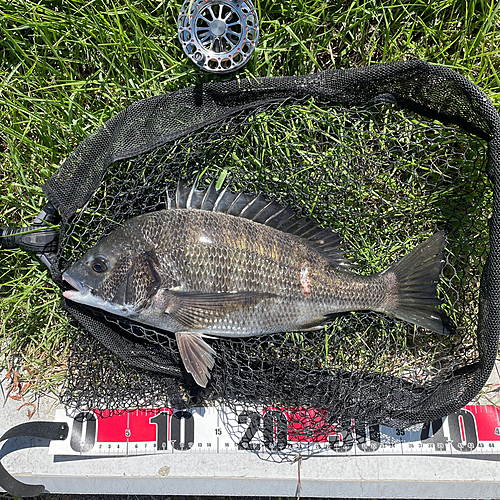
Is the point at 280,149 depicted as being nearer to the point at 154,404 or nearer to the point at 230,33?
the point at 230,33

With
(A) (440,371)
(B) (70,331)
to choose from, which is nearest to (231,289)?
(B) (70,331)

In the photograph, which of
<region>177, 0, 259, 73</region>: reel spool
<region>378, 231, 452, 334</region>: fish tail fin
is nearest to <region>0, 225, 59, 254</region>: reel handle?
<region>177, 0, 259, 73</region>: reel spool

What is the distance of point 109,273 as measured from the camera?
2.48m

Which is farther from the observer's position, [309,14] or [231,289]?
[309,14]

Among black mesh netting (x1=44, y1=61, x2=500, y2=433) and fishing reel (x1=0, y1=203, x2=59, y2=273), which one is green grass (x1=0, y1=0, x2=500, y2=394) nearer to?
fishing reel (x1=0, y1=203, x2=59, y2=273)

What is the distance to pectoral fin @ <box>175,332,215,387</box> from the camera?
8.41 feet

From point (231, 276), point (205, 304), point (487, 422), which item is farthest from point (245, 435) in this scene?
point (487, 422)

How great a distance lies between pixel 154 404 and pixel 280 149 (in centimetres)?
184

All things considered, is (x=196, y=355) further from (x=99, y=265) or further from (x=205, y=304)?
(x=99, y=265)

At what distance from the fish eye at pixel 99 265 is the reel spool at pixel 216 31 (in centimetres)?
129

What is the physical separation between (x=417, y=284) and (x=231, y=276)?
111 centimetres

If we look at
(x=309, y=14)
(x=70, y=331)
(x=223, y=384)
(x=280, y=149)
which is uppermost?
(x=309, y=14)

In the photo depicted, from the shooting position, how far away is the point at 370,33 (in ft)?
9.33

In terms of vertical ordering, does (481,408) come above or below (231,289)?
below
